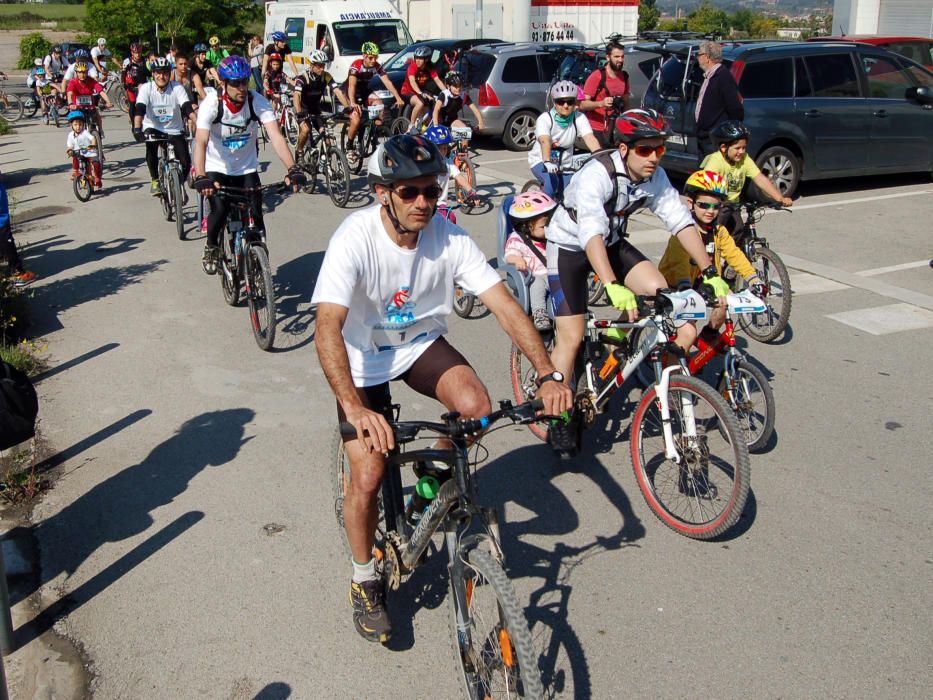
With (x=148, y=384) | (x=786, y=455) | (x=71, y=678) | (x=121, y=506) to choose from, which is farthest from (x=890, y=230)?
(x=71, y=678)

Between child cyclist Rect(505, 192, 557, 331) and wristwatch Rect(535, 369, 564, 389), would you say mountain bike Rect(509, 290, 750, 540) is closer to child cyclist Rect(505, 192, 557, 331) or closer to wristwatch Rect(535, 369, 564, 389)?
wristwatch Rect(535, 369, 564, 389)

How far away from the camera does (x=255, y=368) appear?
6.92m

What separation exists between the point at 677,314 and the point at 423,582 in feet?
5.97

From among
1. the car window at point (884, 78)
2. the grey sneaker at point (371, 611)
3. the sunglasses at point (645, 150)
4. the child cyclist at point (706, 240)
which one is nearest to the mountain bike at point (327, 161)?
the child cyclist at point (706, 240)

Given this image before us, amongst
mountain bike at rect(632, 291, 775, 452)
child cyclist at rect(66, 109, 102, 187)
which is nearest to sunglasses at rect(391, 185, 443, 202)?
mountain bike at rect(632, 291, 775, 452)

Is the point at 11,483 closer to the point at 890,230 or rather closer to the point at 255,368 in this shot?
the point at 255,368

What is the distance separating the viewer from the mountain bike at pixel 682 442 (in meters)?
4.33

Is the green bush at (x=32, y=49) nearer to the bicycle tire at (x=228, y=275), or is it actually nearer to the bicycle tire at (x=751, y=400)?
the bicycle tire at (x=228, y=275)

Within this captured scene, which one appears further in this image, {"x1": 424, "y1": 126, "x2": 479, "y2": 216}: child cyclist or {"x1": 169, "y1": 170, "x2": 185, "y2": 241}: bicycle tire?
{"x1": 169, "y1": 170, "x2": 185, "y2": 241}: bicycle tire

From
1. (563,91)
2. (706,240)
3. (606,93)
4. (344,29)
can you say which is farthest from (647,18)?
(706,240)

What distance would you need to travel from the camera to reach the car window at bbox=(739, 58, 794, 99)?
38.1 ft

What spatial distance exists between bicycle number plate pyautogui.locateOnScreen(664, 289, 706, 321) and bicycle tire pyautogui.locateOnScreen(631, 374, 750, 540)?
1.05ft

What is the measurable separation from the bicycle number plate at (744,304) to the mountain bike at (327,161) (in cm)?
813

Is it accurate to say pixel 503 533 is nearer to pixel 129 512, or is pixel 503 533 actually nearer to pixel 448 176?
pixel 129 512
